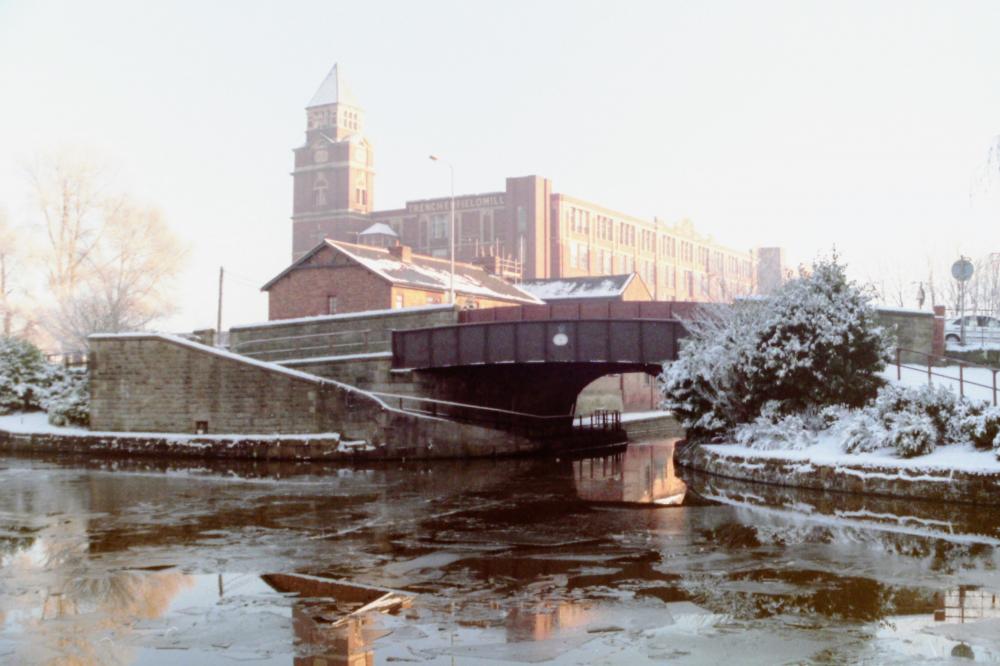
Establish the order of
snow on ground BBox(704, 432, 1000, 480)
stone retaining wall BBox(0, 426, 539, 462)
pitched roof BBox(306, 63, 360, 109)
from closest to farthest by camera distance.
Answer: snow on ground BBox(704, 432, 1000, 480), stone retaining wall BBox(0, 426, 539, 462), pitched roof BBox(306, 63, 360, 109)

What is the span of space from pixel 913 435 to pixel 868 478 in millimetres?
1238

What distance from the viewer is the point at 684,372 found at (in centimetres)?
2722

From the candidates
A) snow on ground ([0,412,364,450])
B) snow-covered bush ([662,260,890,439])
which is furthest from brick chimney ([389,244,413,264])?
snow-covered bush ([662,260,890,439])

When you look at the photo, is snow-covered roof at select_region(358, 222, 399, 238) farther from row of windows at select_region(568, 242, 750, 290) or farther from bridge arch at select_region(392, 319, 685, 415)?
bridge arch at select_region(392, 319, 685, 415)

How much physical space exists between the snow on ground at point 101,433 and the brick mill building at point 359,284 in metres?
16.6

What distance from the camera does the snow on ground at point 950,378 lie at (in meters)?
23.9

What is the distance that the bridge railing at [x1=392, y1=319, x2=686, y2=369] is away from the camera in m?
31.3

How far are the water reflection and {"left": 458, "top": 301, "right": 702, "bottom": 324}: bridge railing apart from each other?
484 centimetres

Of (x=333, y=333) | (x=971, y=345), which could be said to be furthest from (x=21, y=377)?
(x=971, y=345)

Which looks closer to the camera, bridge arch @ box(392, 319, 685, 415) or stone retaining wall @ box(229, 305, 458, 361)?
bridge arch @ box(392, 319, 685, 415)

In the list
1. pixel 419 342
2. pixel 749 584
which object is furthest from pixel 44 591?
pixel 419 342

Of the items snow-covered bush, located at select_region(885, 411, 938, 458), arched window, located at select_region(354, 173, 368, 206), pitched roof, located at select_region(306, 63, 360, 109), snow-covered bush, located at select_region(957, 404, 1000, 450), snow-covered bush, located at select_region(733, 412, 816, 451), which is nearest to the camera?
snow-covered bush, located at select_region(957, 404, 1000, 450)

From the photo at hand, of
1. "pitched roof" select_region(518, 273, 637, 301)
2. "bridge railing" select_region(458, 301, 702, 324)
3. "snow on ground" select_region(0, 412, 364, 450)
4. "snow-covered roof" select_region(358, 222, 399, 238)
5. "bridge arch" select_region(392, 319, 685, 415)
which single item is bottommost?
"snow on ground" select_region(0, 412, 364, 450)

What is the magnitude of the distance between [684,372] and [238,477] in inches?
496
